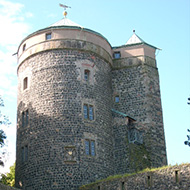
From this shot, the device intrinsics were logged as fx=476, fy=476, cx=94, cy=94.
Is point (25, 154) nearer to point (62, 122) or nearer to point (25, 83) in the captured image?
point (62, 122)

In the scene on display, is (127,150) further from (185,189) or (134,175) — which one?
(185,189)

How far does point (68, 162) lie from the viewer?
104 feet

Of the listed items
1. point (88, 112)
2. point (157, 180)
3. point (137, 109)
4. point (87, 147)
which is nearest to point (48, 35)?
point (88, 112)

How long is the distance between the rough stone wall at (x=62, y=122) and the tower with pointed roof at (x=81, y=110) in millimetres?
64

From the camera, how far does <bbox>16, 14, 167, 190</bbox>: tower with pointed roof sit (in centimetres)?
3203

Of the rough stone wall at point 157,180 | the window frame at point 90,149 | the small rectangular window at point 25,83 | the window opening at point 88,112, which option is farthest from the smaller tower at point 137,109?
the small rectangular window at point 25,83

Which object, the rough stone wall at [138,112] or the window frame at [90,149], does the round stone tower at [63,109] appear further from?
the rough stone wall at [138,112]

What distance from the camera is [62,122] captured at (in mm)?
32625

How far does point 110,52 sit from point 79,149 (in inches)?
381

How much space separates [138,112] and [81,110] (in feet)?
17.6

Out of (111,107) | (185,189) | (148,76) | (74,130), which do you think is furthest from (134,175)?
(148,76)

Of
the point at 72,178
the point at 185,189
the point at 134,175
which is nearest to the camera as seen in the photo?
the point at 185,189

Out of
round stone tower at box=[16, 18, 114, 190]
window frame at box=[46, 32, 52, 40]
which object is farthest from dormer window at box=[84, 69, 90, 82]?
window frame at box=[46, 32, 52, 40]

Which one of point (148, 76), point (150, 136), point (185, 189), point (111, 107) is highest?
point (148, 76)
